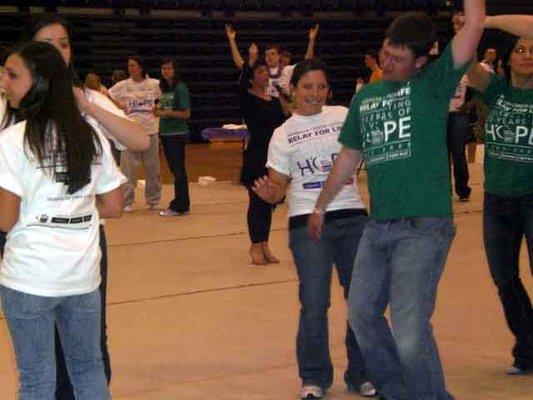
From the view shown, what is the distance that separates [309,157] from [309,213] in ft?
0.95

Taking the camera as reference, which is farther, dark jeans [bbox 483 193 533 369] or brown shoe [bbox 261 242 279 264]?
brown shoe [bbox 261 242 279 264]

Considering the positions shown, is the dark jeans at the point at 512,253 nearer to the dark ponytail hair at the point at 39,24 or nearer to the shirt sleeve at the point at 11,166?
the dark ponytail hair at the point at 39,24

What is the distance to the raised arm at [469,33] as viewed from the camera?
4.36m

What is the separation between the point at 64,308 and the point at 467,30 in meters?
1.86

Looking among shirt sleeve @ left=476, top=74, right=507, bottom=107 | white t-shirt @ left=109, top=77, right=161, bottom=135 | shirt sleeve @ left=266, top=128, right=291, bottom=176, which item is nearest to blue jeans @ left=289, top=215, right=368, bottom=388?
shirt sleeve @ left=266, top=128, right=291, bottom=176

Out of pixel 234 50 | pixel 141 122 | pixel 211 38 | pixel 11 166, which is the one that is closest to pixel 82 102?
pixel 11 166

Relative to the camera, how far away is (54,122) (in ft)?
12.7

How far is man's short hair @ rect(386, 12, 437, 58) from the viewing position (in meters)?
4.53

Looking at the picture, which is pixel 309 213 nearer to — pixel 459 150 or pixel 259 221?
pixel 259 221

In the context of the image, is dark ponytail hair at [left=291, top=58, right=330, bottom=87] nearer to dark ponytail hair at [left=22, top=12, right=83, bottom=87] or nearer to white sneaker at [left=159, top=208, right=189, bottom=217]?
dark ponytail hair at [left=22, top=12, right=83, bottom=87]

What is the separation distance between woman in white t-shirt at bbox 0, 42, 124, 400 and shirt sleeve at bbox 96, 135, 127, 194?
4 centimetres

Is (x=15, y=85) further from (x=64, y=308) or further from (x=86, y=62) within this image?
(x=86, y=62)

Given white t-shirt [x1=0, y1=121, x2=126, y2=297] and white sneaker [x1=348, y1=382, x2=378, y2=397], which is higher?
white t-shirt [x1=0, y1=121, x2=126, y2=297]

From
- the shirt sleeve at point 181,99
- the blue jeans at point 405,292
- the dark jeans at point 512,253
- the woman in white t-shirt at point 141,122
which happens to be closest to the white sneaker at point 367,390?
the blue jeans at point 405,292
